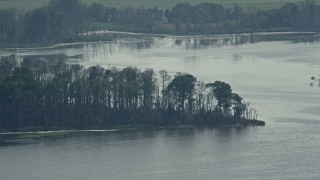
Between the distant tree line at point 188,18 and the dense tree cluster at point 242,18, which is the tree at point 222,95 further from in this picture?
the dense tree cluster at point 242,18

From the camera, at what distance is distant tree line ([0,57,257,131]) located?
146 ft

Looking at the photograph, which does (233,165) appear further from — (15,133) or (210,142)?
(15,133)

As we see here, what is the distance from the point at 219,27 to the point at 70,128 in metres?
40.9

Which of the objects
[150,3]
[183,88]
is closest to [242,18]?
[150,3]

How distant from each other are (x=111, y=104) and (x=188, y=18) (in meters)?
38.4

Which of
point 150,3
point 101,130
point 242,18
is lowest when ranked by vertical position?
point 101,130

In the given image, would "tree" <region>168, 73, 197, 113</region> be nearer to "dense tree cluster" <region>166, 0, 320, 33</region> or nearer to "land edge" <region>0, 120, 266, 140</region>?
"land edge" <region>0, 120, 266, 140</region>

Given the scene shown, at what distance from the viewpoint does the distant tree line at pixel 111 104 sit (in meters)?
44.5

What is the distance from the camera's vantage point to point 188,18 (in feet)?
274

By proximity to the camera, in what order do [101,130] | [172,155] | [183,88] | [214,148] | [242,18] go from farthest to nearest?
1. [242,18]
2. [183,88]
3. [101,130]
4. [214,148]
5. [172,155]

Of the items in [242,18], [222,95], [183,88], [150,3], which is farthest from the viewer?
[150,3]

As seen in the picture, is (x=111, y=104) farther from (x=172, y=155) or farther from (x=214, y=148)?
(x=172, y=155)

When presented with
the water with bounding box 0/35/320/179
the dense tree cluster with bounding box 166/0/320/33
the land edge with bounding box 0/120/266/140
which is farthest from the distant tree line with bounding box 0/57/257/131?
the dense tree cluster with bounding box 166/0/320/33

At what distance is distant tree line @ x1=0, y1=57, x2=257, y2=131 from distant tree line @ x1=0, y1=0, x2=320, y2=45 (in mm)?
32789
